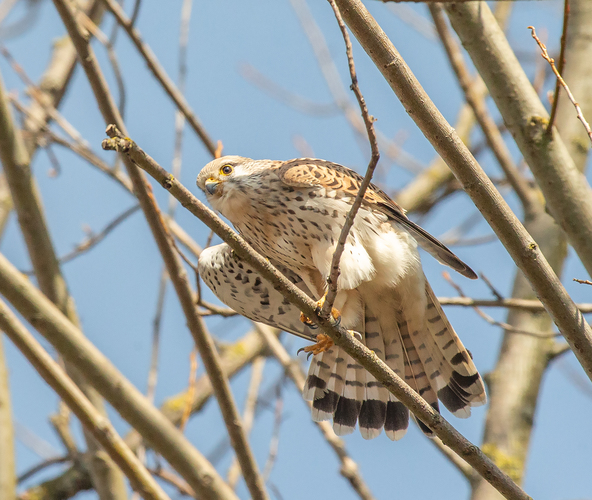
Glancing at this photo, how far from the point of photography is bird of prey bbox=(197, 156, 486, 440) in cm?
326

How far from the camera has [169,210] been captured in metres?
4.73

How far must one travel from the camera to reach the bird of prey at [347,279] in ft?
10.7

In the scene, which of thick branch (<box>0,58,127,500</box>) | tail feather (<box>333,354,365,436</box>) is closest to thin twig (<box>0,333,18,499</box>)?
thick branch (<box>0,58,127,500</box>)

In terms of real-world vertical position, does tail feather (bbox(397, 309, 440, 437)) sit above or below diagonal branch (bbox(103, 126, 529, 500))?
above

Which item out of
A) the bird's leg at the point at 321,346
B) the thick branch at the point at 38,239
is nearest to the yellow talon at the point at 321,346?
the bird's leg at the point at 321,346

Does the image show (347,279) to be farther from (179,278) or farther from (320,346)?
(179,278)

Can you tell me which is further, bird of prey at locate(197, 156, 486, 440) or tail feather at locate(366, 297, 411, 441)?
tail feather at locate(366, 297, 411, 441)

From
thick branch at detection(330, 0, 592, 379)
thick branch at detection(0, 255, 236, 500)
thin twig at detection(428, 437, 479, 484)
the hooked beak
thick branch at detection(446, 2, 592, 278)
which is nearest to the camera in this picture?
thick branch at detection(330, 0, 592, 379)

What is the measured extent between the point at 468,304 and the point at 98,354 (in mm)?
1802

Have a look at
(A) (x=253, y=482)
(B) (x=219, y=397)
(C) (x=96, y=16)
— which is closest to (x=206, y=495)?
(A) (x=253, y=482)

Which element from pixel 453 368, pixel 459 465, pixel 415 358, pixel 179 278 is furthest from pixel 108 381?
pixel 459 465

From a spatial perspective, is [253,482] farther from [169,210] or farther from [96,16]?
[96,16]

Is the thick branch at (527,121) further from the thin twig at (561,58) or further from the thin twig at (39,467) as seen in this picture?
the thin twig at (39,467)

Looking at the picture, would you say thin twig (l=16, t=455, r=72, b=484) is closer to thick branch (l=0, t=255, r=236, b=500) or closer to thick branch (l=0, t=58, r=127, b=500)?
thick branch (l=0, t=58, r=127, b=500)
